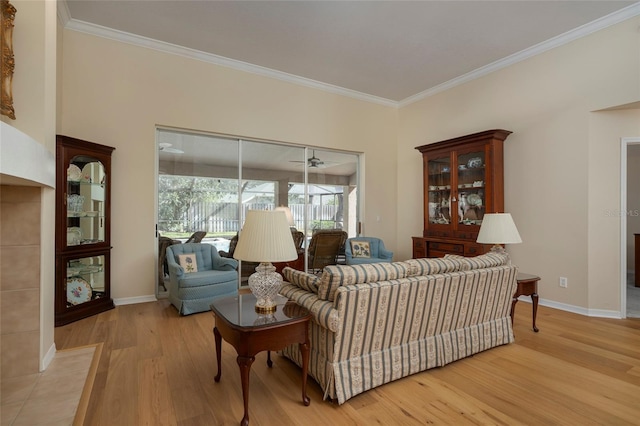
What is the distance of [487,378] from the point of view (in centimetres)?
239

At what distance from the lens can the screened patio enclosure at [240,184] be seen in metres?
4.59

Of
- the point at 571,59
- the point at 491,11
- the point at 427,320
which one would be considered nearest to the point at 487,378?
the point at 427,320

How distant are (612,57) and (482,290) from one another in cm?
327

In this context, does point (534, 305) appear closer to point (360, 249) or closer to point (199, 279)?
point (360, 249)

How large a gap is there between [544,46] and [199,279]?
17.4 feet

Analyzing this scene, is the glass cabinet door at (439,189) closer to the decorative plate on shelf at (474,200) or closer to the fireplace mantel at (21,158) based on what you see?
the decorative plate on shelf at (474,200)

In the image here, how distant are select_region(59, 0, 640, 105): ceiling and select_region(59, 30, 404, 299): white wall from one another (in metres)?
0.23

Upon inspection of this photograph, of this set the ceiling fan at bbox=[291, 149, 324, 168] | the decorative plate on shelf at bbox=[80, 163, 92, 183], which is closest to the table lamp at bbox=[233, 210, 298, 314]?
the decorative plate on shelf at bbox=[80, 163, 92, 183]

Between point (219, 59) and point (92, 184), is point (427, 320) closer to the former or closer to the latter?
point (92, 184)

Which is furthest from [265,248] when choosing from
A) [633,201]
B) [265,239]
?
[633,201]

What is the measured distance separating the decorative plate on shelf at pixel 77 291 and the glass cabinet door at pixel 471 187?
502cm

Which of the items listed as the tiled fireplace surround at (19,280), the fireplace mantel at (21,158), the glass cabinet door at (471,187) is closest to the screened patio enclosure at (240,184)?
the glass cabinet door at (471,187)

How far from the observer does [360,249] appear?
17.8ft

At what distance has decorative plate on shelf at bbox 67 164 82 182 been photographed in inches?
140
